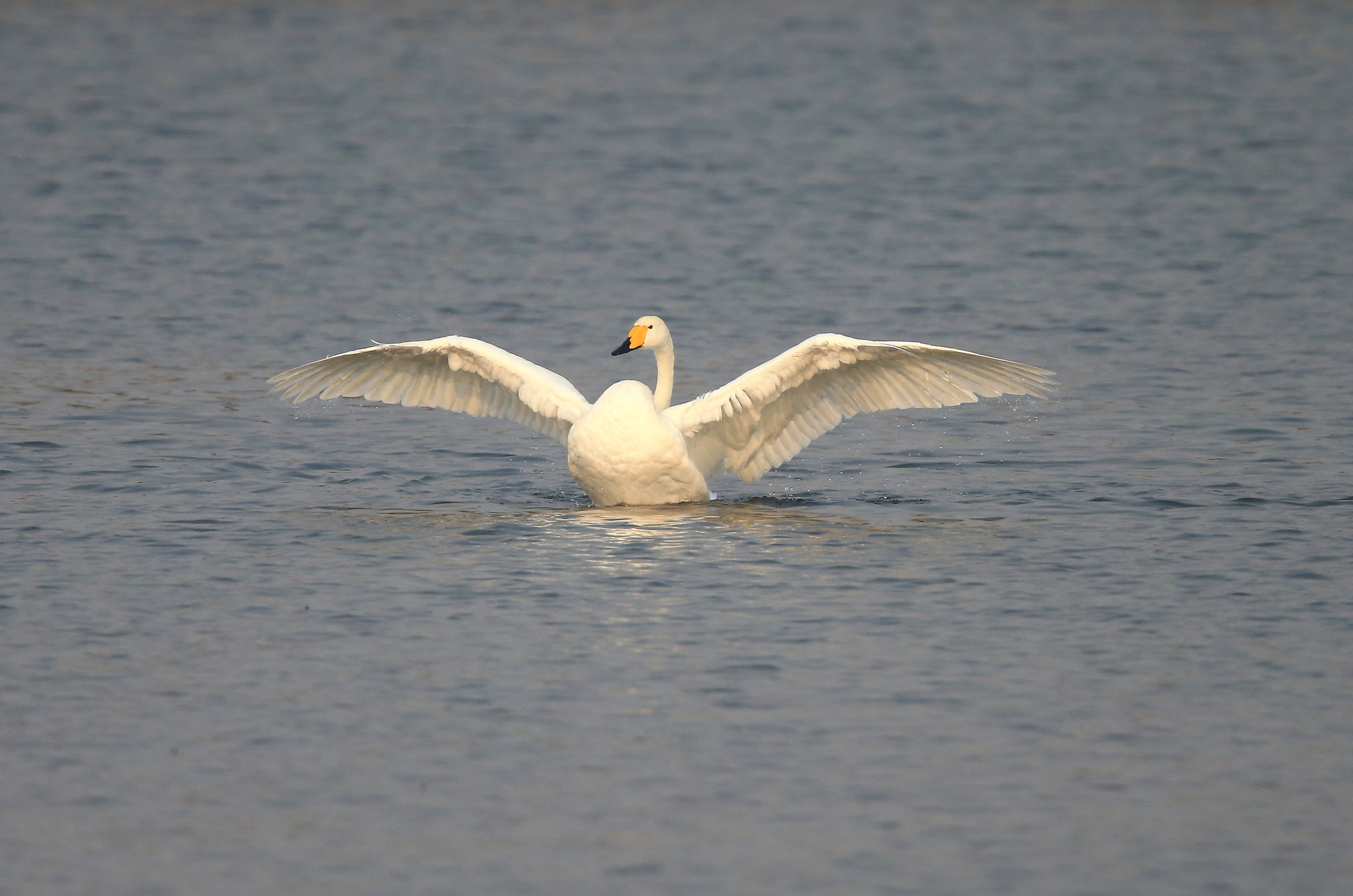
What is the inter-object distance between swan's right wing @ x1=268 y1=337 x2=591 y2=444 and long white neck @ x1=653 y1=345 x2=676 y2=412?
0.50 metres

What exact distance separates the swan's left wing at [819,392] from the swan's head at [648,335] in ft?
2.06

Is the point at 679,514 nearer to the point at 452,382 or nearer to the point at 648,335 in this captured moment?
the point at 648,335

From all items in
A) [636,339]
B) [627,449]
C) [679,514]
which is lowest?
[679,514]

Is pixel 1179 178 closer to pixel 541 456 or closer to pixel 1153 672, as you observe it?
pixel 541 456

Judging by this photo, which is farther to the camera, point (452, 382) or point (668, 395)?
point (452, 382)

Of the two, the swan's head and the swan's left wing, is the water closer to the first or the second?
the swan's left wing

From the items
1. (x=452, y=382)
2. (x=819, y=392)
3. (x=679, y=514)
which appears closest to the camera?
(x=679, y=514)

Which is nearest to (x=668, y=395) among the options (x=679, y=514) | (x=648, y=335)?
(x=648, y=335)

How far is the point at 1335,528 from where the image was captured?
36.9 ft

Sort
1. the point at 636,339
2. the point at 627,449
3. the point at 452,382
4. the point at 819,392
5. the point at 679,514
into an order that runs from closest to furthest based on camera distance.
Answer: the point at 627,449 → the point at 679,514 → the point at 819,392 → the point at 636,339 → the point at 452,382

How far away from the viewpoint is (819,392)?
12.3 m

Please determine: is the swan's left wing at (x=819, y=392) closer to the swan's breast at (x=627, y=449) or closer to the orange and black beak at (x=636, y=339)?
the swan's breast at (x=627, y=449)

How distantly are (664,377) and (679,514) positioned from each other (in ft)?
3.53

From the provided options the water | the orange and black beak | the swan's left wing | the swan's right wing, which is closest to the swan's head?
the orange and black beak
